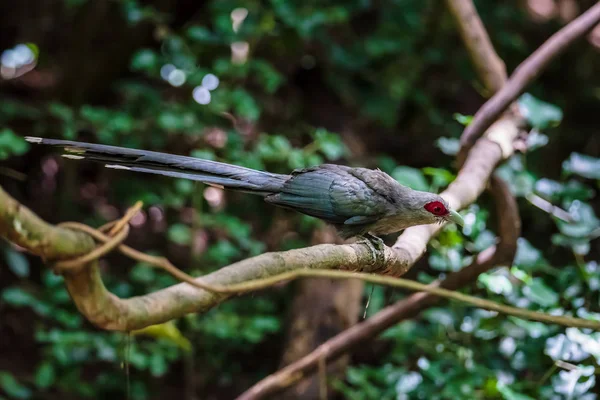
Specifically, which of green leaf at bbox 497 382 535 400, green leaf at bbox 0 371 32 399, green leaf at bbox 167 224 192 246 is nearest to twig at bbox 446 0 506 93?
green leaf at bbox 497 382 535 400

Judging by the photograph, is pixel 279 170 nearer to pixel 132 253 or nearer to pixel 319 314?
pixel 319 314

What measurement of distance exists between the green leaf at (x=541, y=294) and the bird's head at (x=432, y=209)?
0.60m

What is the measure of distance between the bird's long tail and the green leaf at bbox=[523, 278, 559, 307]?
3.56ft

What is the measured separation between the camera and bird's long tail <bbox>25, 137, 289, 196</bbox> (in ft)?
5.21

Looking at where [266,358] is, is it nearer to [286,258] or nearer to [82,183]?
[82,183]

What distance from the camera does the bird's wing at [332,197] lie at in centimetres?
212

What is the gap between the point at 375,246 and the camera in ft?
6.72

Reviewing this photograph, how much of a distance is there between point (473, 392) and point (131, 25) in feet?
9.00

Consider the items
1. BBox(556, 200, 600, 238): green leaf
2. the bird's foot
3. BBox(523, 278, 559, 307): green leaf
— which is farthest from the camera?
BBox(556, 200, 600, 238): green leaf

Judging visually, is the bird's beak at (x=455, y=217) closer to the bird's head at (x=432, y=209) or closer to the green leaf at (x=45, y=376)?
the bird's head at (x=432, y=209)

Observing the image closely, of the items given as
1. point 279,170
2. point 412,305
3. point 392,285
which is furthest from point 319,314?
point 392,285

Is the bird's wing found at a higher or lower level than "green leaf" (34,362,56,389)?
higher

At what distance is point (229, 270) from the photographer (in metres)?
1.34

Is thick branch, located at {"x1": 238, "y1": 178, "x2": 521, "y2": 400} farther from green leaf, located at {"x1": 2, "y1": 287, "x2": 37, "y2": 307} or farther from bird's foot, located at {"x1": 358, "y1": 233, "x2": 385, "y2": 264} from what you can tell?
green leaf, located at {"x1": 2, "y1": 287, "x2": 37, "y2": 307}
